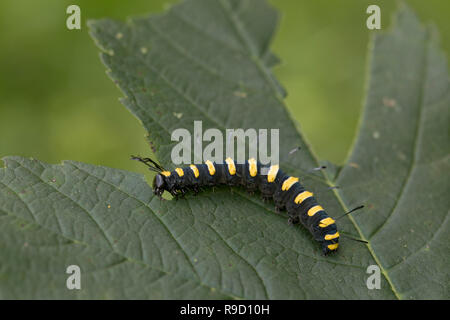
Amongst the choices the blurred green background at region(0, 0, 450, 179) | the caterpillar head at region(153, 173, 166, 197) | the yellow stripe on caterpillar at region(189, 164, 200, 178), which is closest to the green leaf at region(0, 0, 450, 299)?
the caterpillar head at region(153, 173, 166, 197)

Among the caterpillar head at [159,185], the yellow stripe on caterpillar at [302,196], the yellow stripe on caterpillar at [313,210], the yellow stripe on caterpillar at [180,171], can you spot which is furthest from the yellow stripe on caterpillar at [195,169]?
the yellow stripe on caterpillar at [313,210]

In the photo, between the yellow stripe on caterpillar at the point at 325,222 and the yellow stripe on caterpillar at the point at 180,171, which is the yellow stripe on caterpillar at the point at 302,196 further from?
the yellow stripe on caterpillar at the point at 180,171

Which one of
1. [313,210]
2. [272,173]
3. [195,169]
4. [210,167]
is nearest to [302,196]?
[313,210]

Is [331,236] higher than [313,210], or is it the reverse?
[313,210]

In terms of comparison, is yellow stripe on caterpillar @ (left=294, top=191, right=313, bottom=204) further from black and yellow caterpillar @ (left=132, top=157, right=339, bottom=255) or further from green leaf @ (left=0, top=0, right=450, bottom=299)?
green leaf @ (left=0, top=0, right=450, bottom=299)

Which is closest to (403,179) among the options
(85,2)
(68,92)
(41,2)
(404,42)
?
(404,42)

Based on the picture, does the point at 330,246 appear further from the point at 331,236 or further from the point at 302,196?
the point at 302,196
